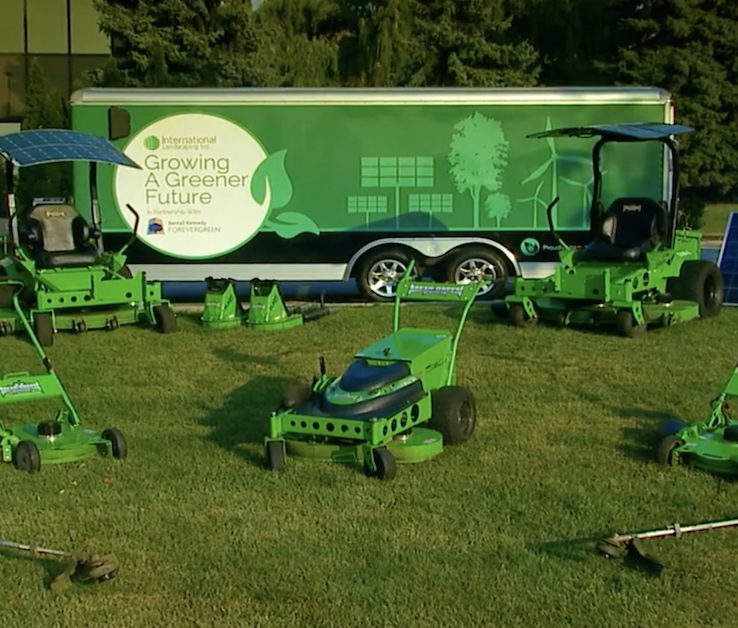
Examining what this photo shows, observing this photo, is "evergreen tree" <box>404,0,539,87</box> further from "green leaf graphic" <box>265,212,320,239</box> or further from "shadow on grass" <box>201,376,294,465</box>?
"shadow on grass" <box>201,376,294,465</box>

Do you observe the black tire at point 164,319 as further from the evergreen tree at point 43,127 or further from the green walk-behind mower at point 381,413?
the evergreen tree at point 43,127

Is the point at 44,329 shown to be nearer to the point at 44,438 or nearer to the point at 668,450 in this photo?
the point at 44,438

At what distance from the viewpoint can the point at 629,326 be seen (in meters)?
11.3

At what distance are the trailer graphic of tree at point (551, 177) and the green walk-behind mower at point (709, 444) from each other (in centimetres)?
813

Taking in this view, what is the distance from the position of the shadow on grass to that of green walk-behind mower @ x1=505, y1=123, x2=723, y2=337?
3.70 metres

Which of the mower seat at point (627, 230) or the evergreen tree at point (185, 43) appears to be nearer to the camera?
the mower seat at point (627, 230)

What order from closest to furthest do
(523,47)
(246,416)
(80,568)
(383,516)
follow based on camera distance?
(80,568) < (383,516) < (246,416) < (523,47)

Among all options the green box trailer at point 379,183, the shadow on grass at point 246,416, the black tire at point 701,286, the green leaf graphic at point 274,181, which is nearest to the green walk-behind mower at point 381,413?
the shadow on grass at point 246,416

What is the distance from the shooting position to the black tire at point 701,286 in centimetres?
1253

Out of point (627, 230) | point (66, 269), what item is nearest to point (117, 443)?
point (66, 269)

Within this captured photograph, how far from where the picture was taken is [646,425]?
7.88 m

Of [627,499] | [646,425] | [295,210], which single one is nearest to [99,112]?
[295,210]

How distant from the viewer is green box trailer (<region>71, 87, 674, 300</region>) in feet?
48.7

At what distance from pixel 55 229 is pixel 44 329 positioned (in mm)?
1781
